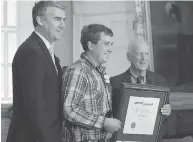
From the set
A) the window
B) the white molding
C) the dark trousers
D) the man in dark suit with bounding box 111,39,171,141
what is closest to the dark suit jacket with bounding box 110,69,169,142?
the man in dark suit with bounding box 111,39,171,141

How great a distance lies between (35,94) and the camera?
6.93 ft

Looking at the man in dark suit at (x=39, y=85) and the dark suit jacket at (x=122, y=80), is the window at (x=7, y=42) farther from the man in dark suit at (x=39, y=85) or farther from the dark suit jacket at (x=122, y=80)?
the man in dark suit at (x=39, y=85)

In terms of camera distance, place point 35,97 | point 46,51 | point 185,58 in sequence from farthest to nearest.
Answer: point 185,58 → point 46,51 → point 35,97

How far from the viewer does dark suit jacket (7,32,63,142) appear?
2.12 m

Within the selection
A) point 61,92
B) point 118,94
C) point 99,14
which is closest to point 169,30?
point 99,14

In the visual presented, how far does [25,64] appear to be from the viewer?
2150 mm

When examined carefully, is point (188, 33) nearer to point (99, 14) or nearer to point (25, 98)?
point (99, 14)

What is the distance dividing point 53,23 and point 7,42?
1715mm

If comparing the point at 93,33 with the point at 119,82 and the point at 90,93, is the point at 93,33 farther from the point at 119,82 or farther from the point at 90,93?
the point at 119,82

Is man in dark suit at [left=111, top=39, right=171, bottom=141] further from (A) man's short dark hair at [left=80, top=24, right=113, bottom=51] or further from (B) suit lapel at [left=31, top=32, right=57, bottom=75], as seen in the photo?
(B) suit lapel at [left=31, top=32, right=57, bottom=75]

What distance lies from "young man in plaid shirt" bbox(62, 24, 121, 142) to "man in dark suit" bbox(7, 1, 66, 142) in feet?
0.30

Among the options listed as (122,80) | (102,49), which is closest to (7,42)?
(122,80)

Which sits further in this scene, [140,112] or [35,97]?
[140,112]

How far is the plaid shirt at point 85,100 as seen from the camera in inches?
87.9
